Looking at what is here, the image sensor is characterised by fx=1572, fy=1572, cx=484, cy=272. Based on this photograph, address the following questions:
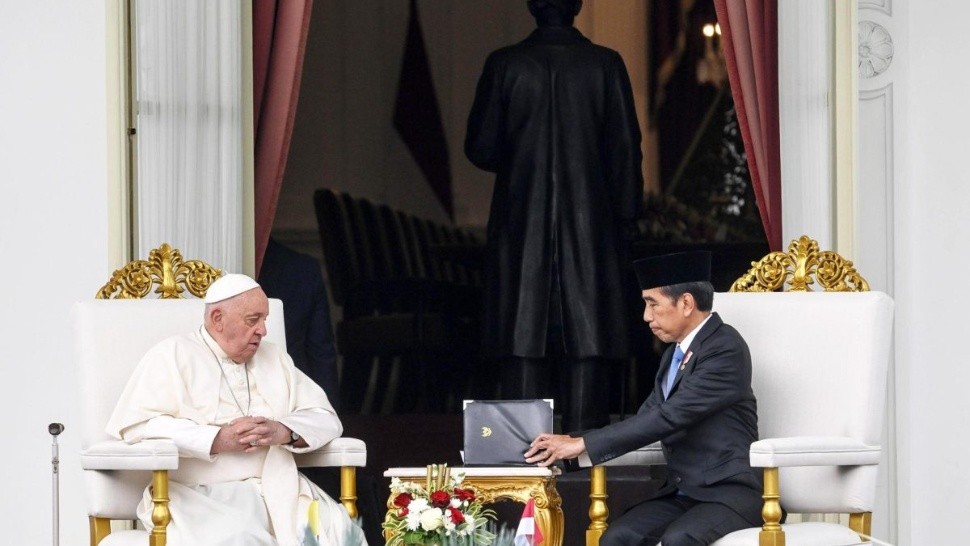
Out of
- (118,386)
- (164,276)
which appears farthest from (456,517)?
(164,276)

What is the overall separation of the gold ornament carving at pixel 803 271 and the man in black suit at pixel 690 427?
55 cm

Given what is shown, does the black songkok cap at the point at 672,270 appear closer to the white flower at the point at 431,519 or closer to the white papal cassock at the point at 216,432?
the white papal cassock at the point at 216,432

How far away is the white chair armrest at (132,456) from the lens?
4188 millimetres

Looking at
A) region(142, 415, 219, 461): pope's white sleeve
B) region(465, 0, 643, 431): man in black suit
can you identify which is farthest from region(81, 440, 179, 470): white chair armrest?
region(465, 0, 643, 431): man in black suit

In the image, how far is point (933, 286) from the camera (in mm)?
5660

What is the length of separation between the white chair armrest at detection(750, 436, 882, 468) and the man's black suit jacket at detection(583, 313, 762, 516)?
7.9 inches

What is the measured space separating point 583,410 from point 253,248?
5.80 ft

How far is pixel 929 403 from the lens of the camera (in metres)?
5.64

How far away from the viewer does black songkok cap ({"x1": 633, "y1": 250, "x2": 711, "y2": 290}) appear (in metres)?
4.49

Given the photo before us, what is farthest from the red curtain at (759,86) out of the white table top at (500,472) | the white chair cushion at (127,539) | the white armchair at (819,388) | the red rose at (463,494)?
the white chair cushion at (127,539)

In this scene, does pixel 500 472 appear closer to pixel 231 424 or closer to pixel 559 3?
pixel 231 424

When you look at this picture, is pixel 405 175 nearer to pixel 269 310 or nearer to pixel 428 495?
pixel 269 310

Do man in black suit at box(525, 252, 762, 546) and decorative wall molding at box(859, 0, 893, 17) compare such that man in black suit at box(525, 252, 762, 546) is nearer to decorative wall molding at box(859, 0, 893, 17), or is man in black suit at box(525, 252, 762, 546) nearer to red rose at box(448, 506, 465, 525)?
red rose at box(448, 506, 465, 525)

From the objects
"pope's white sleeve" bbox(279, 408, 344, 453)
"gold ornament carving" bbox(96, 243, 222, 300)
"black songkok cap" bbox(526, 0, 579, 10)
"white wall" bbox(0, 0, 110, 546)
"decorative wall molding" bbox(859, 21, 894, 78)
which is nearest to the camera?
"pope's white sleeve" bbox(279, 408, 344, 453)
